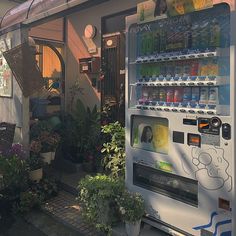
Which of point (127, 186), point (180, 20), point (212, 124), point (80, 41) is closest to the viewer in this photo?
point (212, 124)

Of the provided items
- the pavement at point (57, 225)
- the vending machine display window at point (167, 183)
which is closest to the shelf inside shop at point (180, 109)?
the vending machine display window at point (167, 183)

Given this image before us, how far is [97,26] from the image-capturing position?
6945mm

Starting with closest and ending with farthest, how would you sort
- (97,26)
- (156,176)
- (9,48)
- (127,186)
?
1. (156,176)
2. (127,186)
3. (9,48)
4. (97,26)

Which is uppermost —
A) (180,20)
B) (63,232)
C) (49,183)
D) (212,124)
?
(180,20)

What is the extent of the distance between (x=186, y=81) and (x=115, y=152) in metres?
2.29

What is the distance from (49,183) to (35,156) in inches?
22.0

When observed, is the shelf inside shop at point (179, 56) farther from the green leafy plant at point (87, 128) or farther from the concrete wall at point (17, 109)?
the green leafy plant at point (87, 128)

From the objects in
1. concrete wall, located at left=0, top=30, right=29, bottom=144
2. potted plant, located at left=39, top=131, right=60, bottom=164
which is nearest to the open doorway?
potted plant, located at left=39, top=131, right=60, bottom=164

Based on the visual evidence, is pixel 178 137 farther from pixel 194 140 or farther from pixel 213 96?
pixel 213 96

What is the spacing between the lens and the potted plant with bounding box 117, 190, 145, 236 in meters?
3.62

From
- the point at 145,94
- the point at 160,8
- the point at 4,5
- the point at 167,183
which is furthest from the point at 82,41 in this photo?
the point at 167,183

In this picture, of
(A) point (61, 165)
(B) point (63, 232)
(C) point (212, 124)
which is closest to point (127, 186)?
(B) point (63, 232)

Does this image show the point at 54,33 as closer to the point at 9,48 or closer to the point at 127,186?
the point at 9,48

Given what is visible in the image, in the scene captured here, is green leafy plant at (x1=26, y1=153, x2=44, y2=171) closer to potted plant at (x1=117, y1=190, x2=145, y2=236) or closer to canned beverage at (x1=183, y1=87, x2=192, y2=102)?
potted plant at (x1=117, y1=190, x2=145, y2=236)
